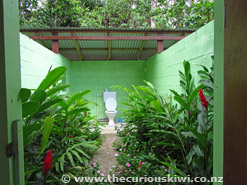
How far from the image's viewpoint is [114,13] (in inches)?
297

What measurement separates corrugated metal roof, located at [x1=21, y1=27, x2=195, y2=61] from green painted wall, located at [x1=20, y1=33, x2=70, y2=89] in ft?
2.78

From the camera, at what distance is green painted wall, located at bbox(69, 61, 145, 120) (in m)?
4.66

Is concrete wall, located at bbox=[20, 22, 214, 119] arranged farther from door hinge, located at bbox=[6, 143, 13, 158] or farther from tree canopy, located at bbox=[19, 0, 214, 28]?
tree canopy, located at bbox=[19, 0, 214, 28]

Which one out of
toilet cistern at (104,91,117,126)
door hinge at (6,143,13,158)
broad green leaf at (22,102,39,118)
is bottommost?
toilet cistern at (104,91,117,126)

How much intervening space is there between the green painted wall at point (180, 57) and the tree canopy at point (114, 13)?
3.22m

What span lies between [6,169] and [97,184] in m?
1.32

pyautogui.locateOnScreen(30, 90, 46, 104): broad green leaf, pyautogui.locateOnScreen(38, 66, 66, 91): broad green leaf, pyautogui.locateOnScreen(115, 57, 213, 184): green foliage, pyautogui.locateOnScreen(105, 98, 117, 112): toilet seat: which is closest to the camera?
pyautogui.locateOnScreen(30, 90, 46, 104): broad green leaf

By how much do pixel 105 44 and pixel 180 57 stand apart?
2.22 metres

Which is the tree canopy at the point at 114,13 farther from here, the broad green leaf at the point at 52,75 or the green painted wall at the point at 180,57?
the broad green leaf at the point at 52,75

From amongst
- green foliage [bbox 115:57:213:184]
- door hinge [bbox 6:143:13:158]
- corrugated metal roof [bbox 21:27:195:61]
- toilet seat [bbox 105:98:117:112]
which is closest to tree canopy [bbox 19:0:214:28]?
corrugated metal roof [bbox 21:27:195:61]

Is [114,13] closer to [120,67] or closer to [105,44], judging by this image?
[120,67]

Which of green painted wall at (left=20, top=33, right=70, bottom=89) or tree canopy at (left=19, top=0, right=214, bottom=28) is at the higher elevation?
tree canopy at (left=19, top=0, right=214, bottom=28)

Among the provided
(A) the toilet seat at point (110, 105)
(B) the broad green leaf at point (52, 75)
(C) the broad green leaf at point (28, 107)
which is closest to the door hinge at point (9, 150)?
(C) the broad green leaf at point (28, 107)

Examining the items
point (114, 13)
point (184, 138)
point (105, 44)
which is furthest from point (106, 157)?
point (114, 13)
